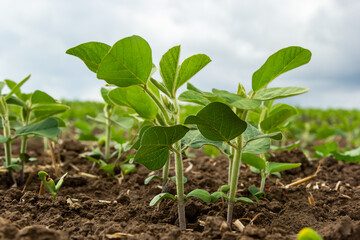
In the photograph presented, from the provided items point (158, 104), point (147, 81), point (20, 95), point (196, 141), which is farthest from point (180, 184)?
point (20, 95)

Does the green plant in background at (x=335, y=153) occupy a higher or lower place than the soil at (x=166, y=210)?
higher

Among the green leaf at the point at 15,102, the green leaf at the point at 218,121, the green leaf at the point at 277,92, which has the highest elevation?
the green leaf at the point at 277,92

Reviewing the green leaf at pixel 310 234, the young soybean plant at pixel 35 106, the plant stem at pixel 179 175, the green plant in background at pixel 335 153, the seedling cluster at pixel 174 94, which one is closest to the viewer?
the green leaf at pixel 310 234

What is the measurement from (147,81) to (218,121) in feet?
0.95

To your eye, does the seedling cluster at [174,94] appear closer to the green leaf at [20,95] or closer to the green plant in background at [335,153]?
the green leaf at [20,95]

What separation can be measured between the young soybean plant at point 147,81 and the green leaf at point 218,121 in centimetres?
7

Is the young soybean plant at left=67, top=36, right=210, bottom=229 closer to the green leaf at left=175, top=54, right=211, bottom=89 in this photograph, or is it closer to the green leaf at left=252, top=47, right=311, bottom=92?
the green leaf at left=175, top=54, right=211, bottom=89

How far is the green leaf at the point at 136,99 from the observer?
4.25 ft

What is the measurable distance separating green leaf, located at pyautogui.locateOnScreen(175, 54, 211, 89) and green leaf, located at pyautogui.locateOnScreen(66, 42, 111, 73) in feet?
0.92

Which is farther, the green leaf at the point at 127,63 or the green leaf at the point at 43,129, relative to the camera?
the green leaf at the point at 43,129

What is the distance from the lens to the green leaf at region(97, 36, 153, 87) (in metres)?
1.09

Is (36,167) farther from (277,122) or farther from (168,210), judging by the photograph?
(277,122)

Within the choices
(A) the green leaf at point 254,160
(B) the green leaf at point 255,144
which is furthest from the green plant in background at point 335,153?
(B) the green leaf at point 255,144

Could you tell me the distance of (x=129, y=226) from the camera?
138cm
